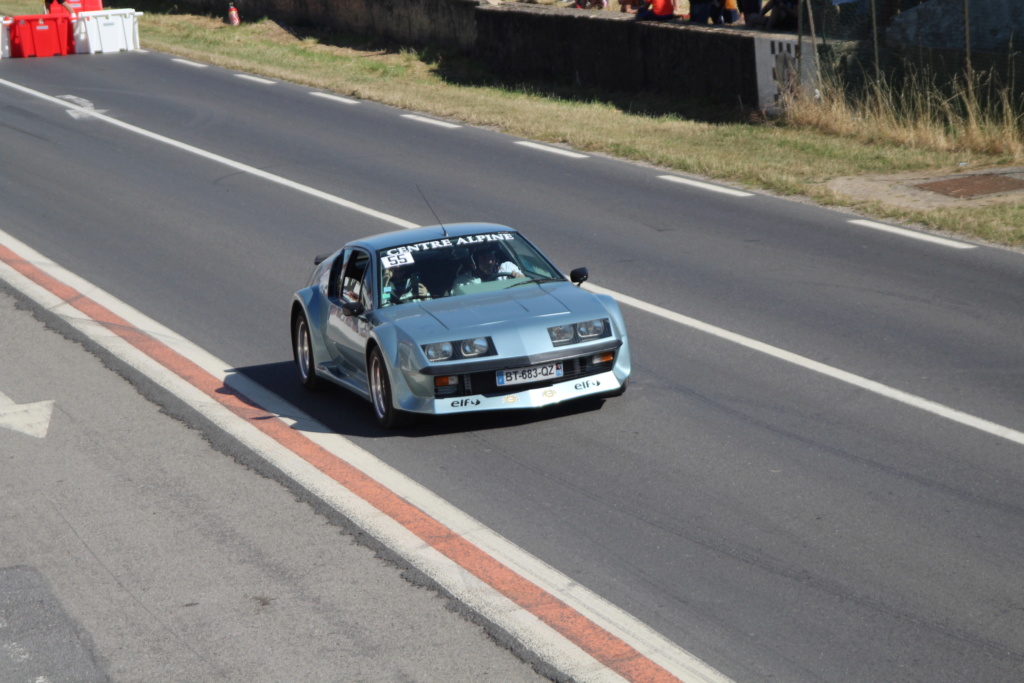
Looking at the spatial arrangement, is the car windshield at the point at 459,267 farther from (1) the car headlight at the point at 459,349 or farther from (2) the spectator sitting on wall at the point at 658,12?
(2) the spectator sitting on wall at the point at 658,12

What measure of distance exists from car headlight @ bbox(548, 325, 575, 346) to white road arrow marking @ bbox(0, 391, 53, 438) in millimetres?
3419

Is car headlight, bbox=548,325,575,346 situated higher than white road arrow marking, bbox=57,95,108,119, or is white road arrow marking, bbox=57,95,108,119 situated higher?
white road arrow marking, bbox=57,95,108,119

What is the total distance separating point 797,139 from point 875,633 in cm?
1384

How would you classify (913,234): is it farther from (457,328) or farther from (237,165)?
(237,165)

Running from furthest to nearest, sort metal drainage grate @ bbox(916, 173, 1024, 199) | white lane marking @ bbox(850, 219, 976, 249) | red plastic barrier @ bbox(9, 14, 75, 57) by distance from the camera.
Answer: red plastic barrier @ bbox(9, 14, 75, 57) → metal drainage grate @ bbox(916, 173, 1024, 199) → white lane marking @ bbox(850, 219, 976, 249)

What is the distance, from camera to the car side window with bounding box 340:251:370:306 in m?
9.73

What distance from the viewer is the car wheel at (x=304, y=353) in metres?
10.2

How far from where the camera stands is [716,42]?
69.4 ft

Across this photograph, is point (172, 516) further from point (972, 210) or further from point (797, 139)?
point (797, 139)

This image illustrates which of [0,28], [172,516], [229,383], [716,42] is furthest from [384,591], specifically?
[0,28]

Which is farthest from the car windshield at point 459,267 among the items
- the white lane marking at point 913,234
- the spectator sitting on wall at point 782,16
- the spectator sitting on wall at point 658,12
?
the spectator sitting on wall at point 658,12

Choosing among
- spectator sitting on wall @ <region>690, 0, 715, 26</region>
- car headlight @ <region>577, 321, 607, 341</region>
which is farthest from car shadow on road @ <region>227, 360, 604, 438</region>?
spectator sitting on wall @ <region>690, 0, 715, 26</region>

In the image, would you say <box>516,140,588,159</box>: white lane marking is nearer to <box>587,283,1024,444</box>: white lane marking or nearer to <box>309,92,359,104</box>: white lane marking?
<box>309,92,359,104</box>: white lane marking

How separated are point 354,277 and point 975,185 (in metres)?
8.71
